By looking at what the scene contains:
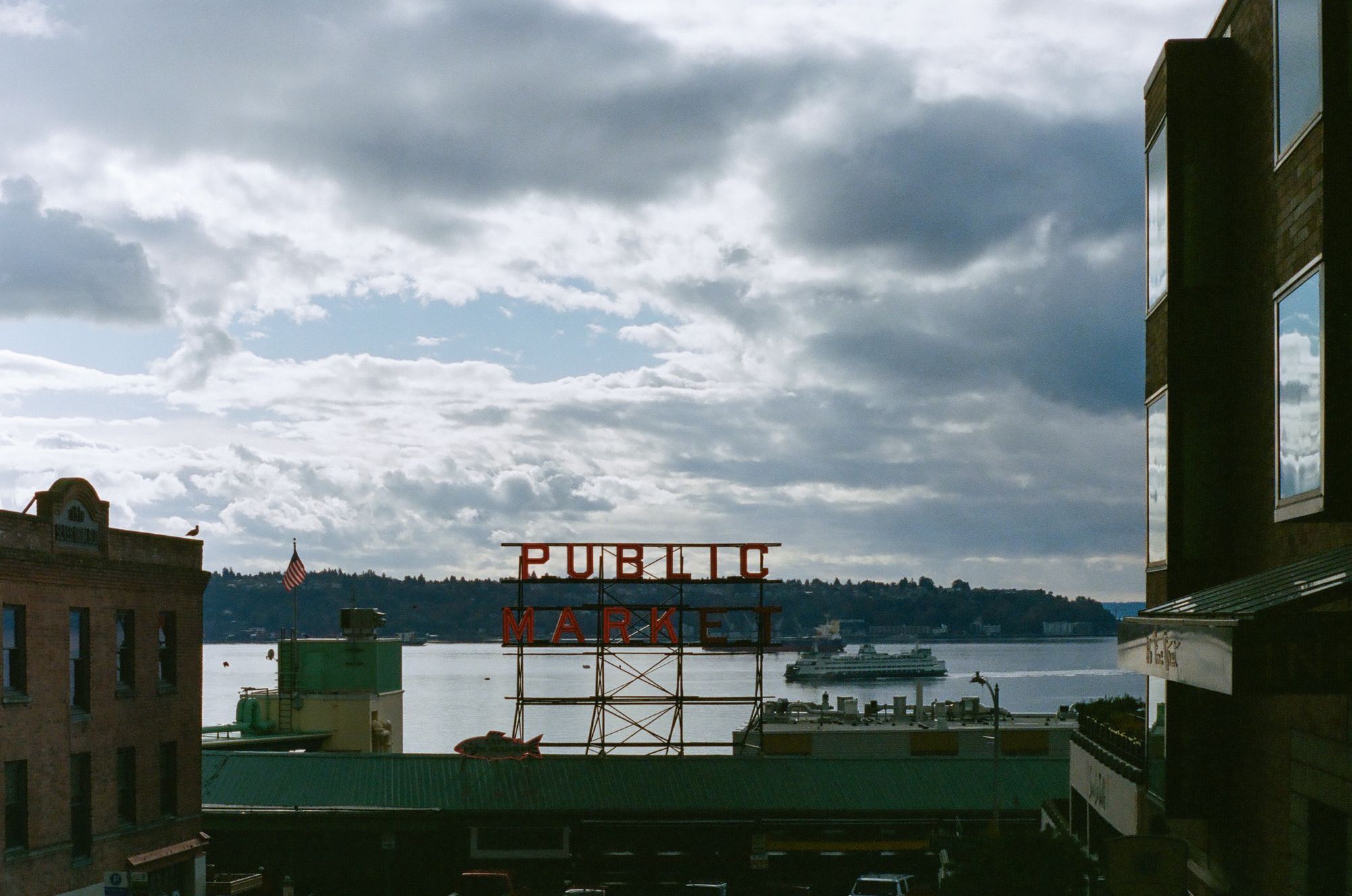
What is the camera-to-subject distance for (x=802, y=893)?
4909cm

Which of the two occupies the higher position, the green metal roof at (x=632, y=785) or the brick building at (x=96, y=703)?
the brick building at (x=96, y=703)

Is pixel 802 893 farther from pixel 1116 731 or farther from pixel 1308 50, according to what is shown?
pixel 1308 50

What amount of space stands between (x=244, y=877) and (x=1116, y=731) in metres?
30.6

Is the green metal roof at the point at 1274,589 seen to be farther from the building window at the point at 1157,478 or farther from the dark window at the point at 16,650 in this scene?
the dark window at the point at 16,650

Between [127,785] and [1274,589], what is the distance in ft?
117

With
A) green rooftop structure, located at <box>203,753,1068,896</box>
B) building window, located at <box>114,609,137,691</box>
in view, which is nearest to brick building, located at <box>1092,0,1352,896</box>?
green rooftop structure, located at <box>203,753,1068,896</box>

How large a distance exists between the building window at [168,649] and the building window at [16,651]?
8.70 metres

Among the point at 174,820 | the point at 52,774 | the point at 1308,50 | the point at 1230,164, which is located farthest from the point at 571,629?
the point at 1308,50

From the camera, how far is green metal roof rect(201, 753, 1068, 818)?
5019 cm

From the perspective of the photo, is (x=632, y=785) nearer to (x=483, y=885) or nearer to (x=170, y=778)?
(x=483, y=885)

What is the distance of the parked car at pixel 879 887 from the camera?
1731 inches

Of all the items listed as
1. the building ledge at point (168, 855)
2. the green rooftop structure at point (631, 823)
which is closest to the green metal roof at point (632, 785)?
the green rooftop structure at point (631, 823)

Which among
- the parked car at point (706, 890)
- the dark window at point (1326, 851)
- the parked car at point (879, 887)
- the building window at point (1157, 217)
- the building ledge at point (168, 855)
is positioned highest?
the building window at point (1157, 217)

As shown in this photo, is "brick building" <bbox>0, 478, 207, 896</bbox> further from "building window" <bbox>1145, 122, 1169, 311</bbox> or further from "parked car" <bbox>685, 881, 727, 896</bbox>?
"building window" <bbox>1145, 122, 1169, 311</bbox>
